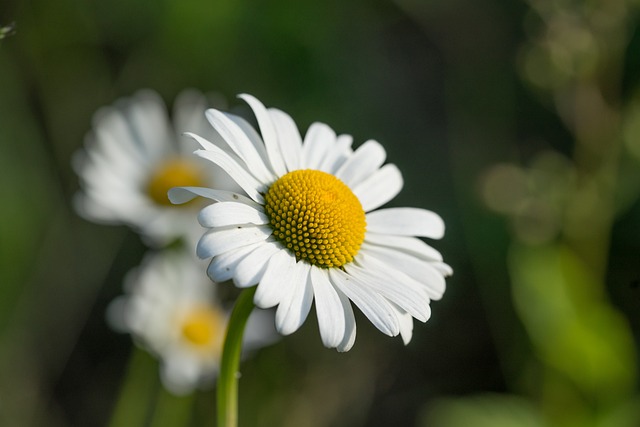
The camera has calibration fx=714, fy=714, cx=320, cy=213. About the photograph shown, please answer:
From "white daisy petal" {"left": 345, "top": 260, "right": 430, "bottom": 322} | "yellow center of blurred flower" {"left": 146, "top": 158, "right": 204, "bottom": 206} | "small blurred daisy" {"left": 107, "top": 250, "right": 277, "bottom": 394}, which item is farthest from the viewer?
"yellow center of blurred flower" {"left": 146, "top": 158, "right": 204, "bottom": 206}

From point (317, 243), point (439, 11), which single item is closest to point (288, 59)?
point (439, 11)

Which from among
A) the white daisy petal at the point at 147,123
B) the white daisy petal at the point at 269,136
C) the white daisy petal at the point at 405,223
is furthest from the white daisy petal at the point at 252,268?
the white daisy petal at the point at 147,123

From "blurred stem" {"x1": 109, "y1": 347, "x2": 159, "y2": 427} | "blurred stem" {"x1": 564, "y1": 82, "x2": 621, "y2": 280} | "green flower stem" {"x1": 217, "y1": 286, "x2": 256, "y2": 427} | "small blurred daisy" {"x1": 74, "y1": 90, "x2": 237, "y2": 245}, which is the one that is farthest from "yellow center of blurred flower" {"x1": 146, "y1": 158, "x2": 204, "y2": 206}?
"blurred stem" {"x1": 564, "y1": 82, "x2": 621, "y2": 280}

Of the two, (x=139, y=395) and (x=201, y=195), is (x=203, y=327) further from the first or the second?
(x=201, y=195)

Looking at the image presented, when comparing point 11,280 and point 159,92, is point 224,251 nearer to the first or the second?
point 11,280

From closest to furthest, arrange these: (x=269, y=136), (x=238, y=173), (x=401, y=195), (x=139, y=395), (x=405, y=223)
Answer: (x=238, y=173)
(x=269, y=136)
(x=405, y=223)
(x=139, y=395)
(x=401, y=195)

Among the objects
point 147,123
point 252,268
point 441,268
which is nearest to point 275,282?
point 252,268

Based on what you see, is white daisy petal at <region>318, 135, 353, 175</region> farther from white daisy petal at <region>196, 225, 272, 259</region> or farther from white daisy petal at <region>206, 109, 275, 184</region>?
white daisy petal at <region>196, 225, 272, 259</region>
